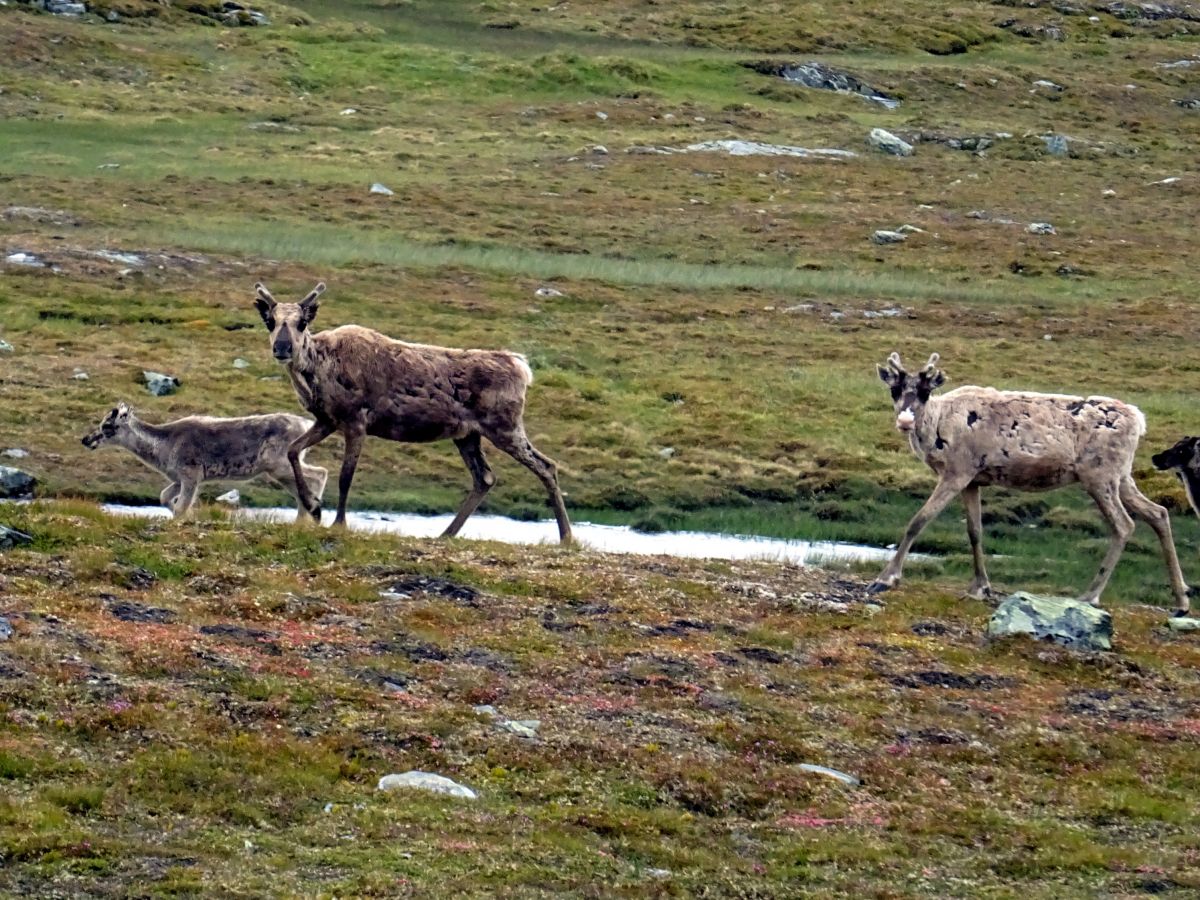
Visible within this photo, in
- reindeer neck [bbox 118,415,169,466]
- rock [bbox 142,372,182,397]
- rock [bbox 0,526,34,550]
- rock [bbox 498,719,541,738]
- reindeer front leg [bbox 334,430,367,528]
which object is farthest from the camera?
rock [bbox 142,372,182,397]

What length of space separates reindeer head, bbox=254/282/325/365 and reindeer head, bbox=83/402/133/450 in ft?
16.4

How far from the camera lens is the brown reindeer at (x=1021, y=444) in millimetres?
24109

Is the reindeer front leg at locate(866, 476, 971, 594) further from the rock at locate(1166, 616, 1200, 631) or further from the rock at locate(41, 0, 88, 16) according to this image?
the rock at locate(41, 0, 88, 16)

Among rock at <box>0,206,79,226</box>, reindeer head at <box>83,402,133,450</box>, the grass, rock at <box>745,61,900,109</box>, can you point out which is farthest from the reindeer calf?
rock at <box>745,61,900,109</box>

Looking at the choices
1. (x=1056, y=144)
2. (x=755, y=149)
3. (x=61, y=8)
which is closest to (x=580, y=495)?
(x=755, y=149)

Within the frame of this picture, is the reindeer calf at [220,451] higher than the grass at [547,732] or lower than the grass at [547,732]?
lower

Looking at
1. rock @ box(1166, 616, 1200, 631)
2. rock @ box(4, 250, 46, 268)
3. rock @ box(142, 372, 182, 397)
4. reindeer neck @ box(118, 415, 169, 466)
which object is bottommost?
rock @ box(4, 250, 46, 268)

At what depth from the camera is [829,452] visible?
Answer: 37000 mm

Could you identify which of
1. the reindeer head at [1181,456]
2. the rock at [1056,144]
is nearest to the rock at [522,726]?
the reindeer head at [1181,456]

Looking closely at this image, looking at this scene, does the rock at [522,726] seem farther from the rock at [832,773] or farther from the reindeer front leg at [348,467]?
the reindeer front leg at [348,467]

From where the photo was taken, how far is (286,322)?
2472 centimetres

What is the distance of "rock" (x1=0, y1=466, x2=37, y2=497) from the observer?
2840 centimetres

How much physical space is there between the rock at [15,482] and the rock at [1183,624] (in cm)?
1606

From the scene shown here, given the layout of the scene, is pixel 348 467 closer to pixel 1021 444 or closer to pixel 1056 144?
pixel 1021 444
